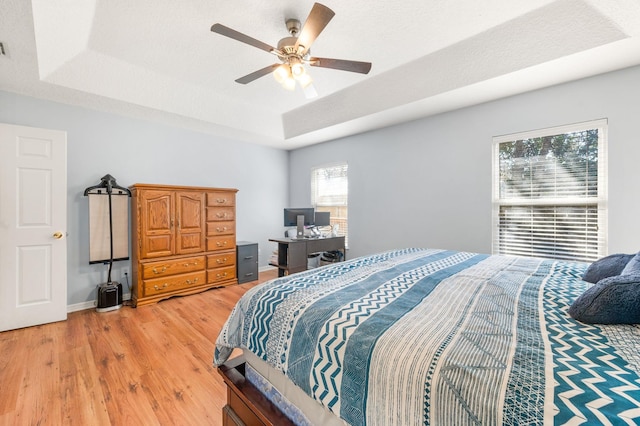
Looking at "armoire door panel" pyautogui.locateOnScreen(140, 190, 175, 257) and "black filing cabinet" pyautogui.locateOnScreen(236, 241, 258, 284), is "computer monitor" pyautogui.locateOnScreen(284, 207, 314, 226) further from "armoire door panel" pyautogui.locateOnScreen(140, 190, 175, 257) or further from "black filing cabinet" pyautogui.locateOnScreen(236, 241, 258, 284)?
"armoire door panel" pyautogui.locateOnScreen(140, 190, 175, 257)

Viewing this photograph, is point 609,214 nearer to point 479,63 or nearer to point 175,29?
point 479,63

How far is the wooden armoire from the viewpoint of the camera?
3.48 metres

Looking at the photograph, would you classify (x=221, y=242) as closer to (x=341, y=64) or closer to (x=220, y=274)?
(x=220, y=274)

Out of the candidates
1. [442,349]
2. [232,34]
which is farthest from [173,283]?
[442,349]

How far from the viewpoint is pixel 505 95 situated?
3.11 meters

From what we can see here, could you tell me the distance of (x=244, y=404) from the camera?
132 cm

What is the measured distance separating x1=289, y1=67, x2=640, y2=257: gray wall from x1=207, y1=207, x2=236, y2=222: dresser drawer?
6.45 feet

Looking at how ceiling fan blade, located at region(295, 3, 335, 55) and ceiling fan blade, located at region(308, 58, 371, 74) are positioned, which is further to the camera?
ceiling fan blade, located at region(308, 58, 371, 74)

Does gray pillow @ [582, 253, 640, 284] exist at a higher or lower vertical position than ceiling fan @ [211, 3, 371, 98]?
lower

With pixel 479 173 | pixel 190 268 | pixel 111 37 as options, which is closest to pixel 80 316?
pixel 190 268

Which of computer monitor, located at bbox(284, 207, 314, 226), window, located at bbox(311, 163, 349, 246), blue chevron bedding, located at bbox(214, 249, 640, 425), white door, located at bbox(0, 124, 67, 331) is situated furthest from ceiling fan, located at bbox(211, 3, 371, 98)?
window, located at bbox(311, 163, 349, 246)

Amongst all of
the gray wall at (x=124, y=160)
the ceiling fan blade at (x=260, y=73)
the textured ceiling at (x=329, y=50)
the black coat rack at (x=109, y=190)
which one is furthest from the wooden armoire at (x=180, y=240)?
the ceiling fan blade at (x=260, y=73)

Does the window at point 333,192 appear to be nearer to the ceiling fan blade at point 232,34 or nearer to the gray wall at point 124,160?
the gray wall at point 124,160

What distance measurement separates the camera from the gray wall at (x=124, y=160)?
332 cm
